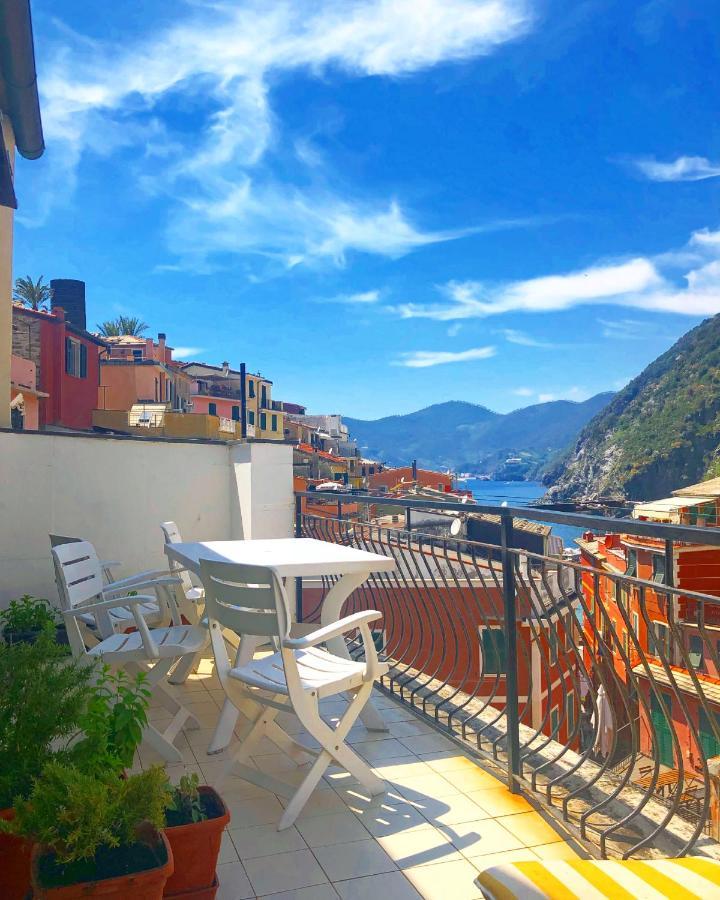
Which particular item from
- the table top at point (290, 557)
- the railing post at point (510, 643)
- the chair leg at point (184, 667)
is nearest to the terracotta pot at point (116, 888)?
the table top at point (290, 557)

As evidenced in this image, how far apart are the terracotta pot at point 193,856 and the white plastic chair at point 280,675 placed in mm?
645

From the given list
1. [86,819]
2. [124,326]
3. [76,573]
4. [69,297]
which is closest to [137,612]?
[76,573]

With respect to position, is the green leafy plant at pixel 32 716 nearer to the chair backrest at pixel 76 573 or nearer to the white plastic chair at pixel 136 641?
the white plastic chair at pixel 136 641

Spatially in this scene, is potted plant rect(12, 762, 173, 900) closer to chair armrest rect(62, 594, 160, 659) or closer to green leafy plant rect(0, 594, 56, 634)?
chair armrest rect(62, 594, 160, 659)

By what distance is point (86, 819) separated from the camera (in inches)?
65.6

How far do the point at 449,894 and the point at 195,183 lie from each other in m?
28.3

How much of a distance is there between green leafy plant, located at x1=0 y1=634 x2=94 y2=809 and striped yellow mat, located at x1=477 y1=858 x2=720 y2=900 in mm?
1151

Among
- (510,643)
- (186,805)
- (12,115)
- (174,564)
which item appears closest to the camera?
(186,805)

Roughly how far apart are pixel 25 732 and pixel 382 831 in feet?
4.50

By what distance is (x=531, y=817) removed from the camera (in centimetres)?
282

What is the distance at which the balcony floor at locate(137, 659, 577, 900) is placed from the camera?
7.83 feet

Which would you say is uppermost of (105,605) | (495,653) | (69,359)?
(69,359)

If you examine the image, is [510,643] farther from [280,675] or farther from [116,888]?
[116,888]

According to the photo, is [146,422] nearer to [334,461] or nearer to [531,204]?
[334,461]
